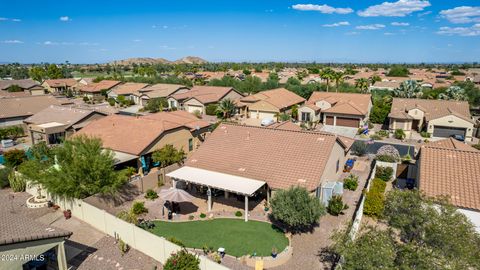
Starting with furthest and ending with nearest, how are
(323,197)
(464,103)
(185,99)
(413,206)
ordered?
(185,99) → (464,103) → (323,197) → (413,206)

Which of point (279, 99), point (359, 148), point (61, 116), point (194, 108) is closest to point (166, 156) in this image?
point (359, 148)

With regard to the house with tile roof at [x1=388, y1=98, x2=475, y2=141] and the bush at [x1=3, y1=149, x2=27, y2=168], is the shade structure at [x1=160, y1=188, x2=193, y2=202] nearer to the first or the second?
the bush at [x1=3, y1=149, x2=27, y2=168]

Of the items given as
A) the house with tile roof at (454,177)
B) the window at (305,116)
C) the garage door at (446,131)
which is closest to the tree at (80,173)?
the house with tile roof at (454,177)

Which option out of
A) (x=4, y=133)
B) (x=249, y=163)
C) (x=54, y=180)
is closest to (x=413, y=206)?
(x=249, y=163)

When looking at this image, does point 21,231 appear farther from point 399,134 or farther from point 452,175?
point 399,134

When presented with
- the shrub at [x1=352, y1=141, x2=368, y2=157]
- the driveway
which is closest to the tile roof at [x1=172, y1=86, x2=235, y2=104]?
the driveway

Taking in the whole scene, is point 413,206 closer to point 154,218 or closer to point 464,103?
point 154,218
